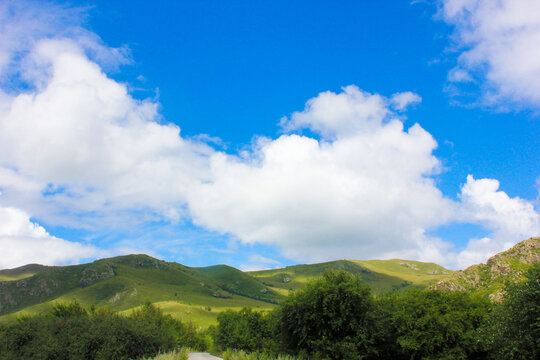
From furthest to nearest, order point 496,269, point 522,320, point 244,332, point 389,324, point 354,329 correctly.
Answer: point 496,269 → point 244,332 → point 389,324 → point 354,329 → point 522,320

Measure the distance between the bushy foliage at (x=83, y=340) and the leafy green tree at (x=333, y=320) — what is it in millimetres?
15032

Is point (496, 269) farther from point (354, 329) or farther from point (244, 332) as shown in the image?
point (354, 329)

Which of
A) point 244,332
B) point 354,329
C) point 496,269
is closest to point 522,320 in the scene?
point 354,329

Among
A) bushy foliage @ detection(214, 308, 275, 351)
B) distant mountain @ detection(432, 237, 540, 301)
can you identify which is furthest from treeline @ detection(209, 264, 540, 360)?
distant mountain @ detection(432, 237, 540, 301)

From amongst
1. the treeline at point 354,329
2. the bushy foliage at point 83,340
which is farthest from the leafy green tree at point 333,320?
the bushy foliage at point 83,340

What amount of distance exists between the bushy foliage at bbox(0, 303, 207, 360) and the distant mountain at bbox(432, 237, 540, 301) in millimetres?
66050

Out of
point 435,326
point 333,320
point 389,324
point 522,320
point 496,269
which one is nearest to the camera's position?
point 522,320

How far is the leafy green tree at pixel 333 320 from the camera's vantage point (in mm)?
38406

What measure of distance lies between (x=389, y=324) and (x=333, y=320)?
36.1 ft

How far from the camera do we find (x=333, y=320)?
3903 cm

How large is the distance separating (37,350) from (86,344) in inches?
218

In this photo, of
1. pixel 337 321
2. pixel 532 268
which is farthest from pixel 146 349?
pixel 532 268

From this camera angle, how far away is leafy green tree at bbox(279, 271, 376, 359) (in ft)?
126

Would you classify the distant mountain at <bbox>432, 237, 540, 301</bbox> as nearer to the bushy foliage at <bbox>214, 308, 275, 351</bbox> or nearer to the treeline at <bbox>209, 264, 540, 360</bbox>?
the treeline at <bbox>209, 264, 540, 360</bbox>
